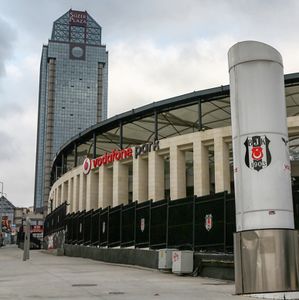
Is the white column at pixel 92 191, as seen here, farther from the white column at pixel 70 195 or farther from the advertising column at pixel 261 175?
the advertising column at pixel 261 175

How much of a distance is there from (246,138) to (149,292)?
5050mm

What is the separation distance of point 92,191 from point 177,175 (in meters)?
12.3

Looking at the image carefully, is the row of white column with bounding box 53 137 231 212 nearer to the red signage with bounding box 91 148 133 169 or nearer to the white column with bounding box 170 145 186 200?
the white column with bounding box 170 145 186 200

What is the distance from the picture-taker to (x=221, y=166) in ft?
115

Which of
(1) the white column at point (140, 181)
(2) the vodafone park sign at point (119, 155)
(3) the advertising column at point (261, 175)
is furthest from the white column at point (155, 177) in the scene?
(3) the advertising column at point (261, 175)

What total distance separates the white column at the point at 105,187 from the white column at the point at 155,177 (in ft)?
22.9

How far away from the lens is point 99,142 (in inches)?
2084

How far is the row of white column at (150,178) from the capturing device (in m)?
35.4

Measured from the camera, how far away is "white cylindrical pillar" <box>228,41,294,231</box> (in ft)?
43.8

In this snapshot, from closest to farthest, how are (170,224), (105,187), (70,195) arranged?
(170,224) < (105,187) < (70,195)

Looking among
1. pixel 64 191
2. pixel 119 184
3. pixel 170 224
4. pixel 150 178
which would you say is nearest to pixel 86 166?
pixel 119 184

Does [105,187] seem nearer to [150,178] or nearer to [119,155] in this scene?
[119,155]

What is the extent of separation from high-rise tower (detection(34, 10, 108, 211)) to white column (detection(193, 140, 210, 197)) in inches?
5194

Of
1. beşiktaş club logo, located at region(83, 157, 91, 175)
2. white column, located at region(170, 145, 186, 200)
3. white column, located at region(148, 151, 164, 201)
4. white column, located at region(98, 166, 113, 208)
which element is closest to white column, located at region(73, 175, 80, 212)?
beşiktaş club logo, located at region(83, 157, 91, 175)
